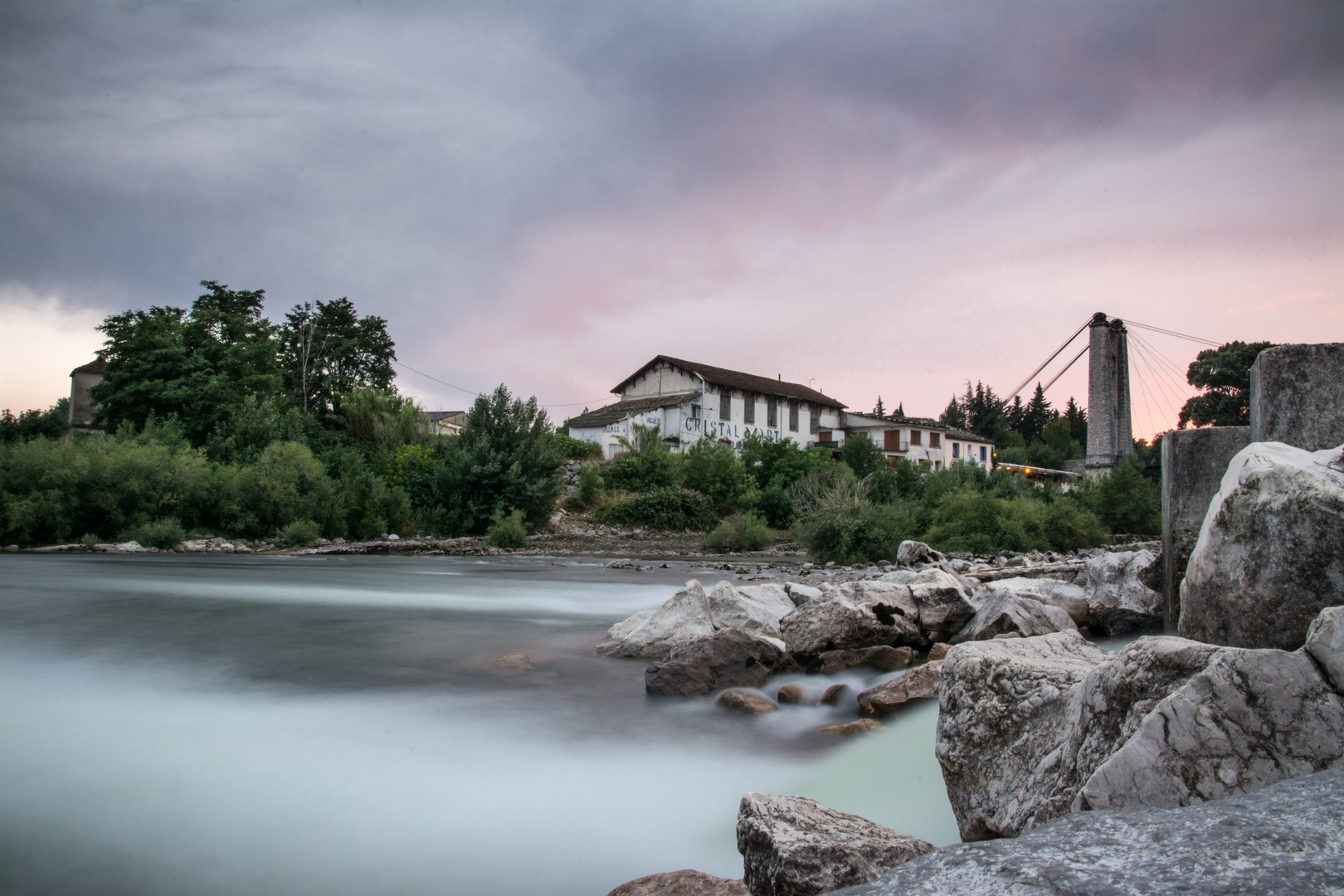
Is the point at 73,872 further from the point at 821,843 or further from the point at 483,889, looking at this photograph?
the point at 821,843

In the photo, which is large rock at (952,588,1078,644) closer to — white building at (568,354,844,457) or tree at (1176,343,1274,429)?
white building at (568,354,844,457)

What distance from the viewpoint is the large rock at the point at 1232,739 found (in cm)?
196

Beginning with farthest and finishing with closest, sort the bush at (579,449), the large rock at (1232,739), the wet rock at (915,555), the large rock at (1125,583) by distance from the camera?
the bush at (579,449) → the wet rock at (915,555) → the large rock at (1125,583) → the large rock at (1232,739)

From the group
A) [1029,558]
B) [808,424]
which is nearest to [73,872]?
[1029,558]

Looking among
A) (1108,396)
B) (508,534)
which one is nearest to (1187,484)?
(508,534)

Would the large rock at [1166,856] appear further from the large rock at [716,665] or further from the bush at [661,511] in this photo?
the bush at [661,511]

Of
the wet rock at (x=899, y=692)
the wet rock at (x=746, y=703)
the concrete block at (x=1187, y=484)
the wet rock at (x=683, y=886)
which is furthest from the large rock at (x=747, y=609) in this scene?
the wet rock at (x=683, y=886)

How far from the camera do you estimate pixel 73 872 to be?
119 inches

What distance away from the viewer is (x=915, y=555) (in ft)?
42.6

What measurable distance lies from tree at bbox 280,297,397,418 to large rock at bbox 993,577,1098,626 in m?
36.5

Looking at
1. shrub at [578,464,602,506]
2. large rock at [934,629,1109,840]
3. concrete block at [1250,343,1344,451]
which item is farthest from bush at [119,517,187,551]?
concrete block at [1250,343,1344,451]

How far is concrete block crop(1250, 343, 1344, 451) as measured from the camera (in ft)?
15.2

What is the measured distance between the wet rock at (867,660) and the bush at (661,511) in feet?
74.1

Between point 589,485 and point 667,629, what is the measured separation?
79.7 ft
